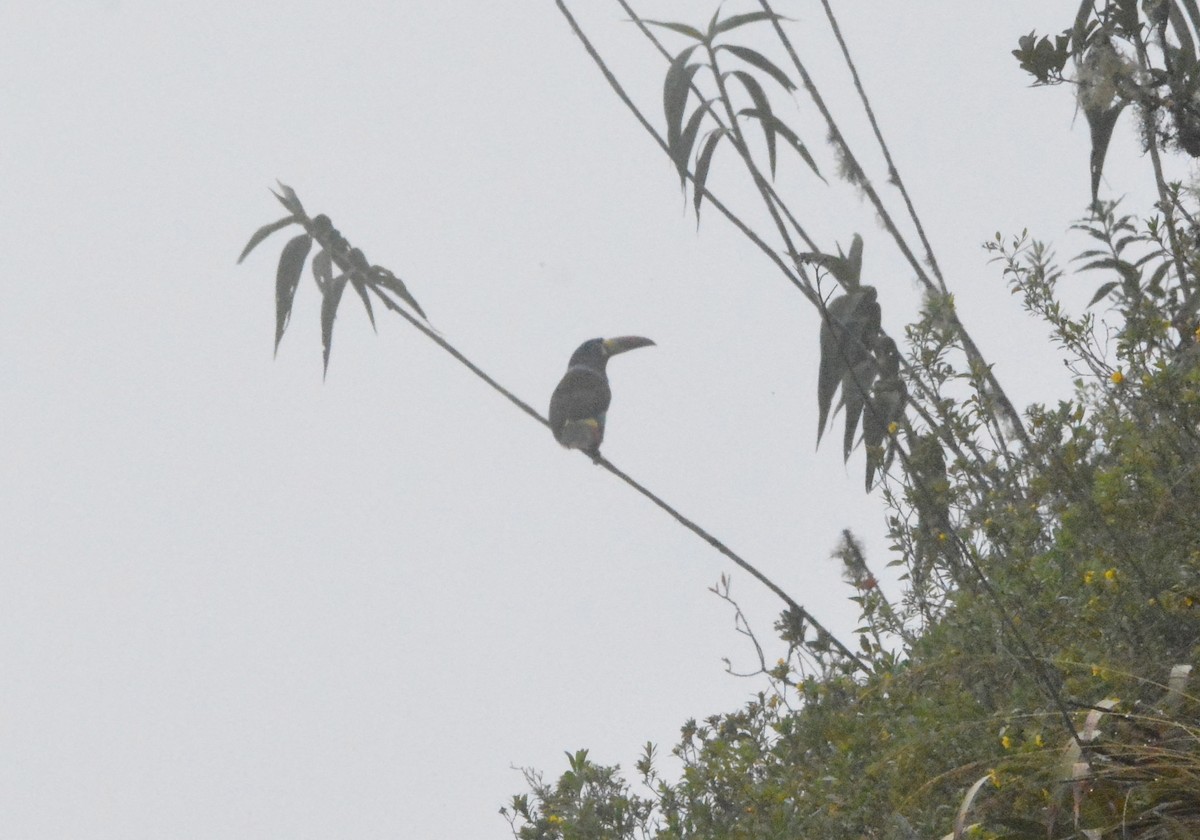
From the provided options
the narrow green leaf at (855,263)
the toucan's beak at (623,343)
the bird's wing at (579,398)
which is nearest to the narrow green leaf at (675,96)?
the narrow green leaf at (855,263)

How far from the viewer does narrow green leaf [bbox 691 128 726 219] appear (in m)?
4.63

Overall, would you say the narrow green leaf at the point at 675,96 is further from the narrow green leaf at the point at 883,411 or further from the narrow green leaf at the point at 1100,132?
the narrow green leaf at the point at 1100,132

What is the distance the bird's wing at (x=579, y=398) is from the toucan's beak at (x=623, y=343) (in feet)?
2.07

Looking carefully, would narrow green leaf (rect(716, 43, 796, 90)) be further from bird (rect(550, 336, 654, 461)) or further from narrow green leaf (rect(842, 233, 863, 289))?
bird (rect(550, 336, 654, 461))

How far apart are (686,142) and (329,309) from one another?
4.41 ft

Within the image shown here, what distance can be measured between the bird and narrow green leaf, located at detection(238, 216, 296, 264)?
2472mm

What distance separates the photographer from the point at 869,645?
3.55 metres

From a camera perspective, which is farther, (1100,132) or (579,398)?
(579,398)

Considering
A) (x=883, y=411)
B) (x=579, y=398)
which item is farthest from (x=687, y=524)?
(x=579, y=398)

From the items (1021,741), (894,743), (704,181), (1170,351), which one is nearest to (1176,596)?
(1021,741)

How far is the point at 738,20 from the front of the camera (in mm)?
4828

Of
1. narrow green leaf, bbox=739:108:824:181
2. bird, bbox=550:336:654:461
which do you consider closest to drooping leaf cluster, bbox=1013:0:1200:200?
narrow green leaf, bbox=739:108:824:181

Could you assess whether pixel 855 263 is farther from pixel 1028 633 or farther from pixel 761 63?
pixel 1028 633

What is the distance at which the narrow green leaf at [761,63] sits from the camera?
4.88 m
